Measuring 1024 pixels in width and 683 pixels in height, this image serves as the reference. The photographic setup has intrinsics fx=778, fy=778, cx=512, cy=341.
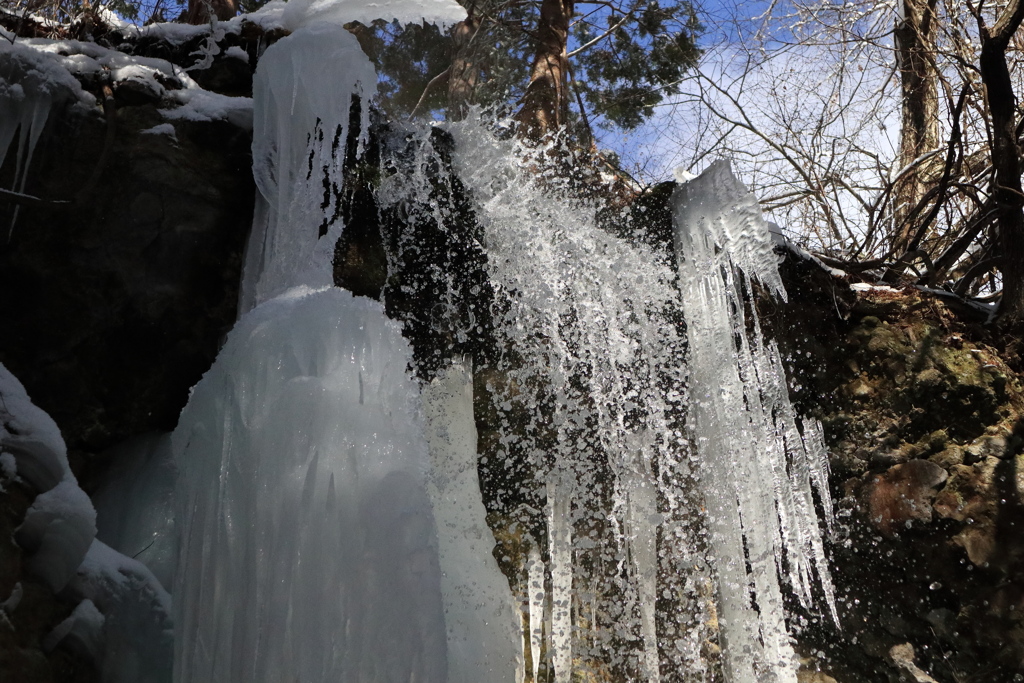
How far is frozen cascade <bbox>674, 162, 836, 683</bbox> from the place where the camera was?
14.5 ft

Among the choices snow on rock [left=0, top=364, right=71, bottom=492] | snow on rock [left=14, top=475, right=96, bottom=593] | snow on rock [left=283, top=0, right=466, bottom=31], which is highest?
snow on rock [left=283, top=0, right=466, bottom=31]

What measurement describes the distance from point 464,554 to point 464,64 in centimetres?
388

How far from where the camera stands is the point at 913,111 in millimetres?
6363

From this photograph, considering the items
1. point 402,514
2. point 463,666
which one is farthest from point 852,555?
point 402,514

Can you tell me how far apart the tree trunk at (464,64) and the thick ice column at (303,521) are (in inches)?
135

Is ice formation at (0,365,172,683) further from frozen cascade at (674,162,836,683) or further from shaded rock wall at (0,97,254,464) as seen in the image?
frozen cascade at (674,162,836,683)

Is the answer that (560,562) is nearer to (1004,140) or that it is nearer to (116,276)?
(116,276)

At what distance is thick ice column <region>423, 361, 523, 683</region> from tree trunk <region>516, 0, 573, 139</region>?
6.17ft

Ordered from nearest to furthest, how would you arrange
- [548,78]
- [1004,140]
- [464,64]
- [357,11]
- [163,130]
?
[163,130] < [1004,140] < [357,11] < [548,78] < [464,64]

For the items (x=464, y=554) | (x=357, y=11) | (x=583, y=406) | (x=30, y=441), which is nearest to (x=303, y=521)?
(x=30, y=441)

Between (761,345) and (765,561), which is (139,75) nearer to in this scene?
(761,345)

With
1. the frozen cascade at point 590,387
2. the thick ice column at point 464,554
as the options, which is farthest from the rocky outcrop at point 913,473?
the thick ice column at point 464,554

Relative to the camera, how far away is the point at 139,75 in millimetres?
3898

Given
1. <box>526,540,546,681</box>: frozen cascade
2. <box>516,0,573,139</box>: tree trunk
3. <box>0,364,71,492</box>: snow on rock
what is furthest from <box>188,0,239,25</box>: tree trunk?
<box>526,540,546,681</box>: frozen cascade
